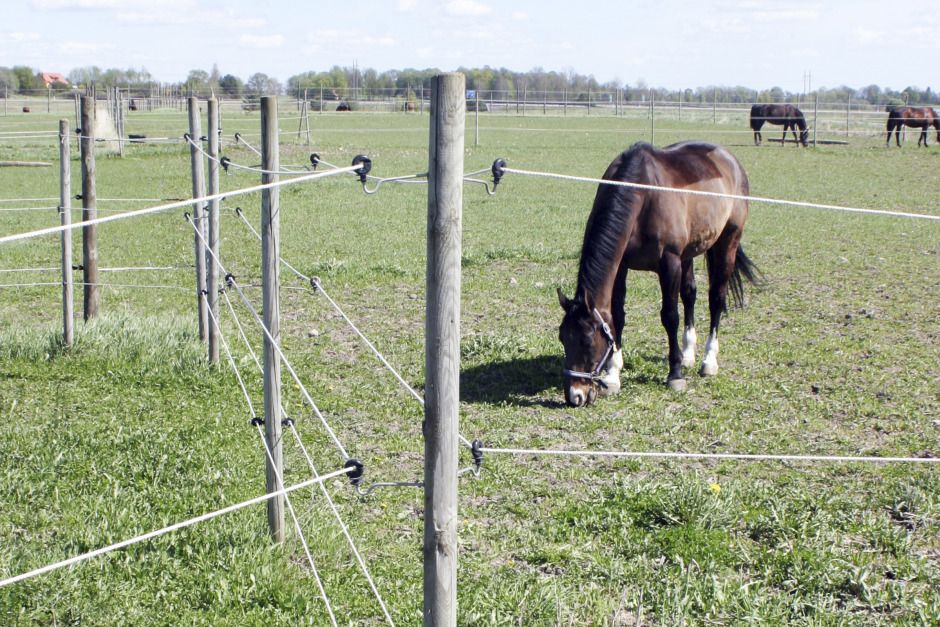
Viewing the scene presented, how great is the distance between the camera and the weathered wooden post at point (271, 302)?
11.0 ft

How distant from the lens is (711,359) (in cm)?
634

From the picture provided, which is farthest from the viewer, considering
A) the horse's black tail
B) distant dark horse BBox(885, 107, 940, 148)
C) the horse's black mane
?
distant dark horse BBox(885, 107, 940, 148)

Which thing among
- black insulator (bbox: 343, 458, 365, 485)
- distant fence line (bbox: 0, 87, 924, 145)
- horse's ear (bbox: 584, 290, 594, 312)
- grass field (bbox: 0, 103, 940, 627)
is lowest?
grass field (bbox: 0, 103, 940, 627)

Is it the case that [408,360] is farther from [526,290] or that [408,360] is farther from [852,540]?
[852,540]

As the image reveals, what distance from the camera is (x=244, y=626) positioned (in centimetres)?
301

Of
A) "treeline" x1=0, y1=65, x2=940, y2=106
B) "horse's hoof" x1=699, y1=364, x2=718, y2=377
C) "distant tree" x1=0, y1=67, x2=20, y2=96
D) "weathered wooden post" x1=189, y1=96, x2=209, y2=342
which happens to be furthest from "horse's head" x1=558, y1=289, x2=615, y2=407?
"distant tree" x1=0, y1=67, x2=20, y2=96

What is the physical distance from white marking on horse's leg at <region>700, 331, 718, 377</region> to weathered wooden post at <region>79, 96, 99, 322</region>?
4.91 metres

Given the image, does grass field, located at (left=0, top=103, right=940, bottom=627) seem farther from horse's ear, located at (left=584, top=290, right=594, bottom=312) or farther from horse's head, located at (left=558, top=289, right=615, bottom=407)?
horse's ear, located at (left=584, top=290, right=594, bottom=312)

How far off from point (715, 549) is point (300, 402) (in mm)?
3049

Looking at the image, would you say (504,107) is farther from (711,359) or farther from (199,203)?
(199,203)

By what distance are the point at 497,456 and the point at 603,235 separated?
1692 mm

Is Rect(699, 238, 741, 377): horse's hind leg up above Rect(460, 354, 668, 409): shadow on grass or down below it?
above

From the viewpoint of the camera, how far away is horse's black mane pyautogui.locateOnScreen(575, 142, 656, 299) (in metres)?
5.41

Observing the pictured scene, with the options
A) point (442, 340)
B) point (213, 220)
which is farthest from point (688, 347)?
point (442, 340)
